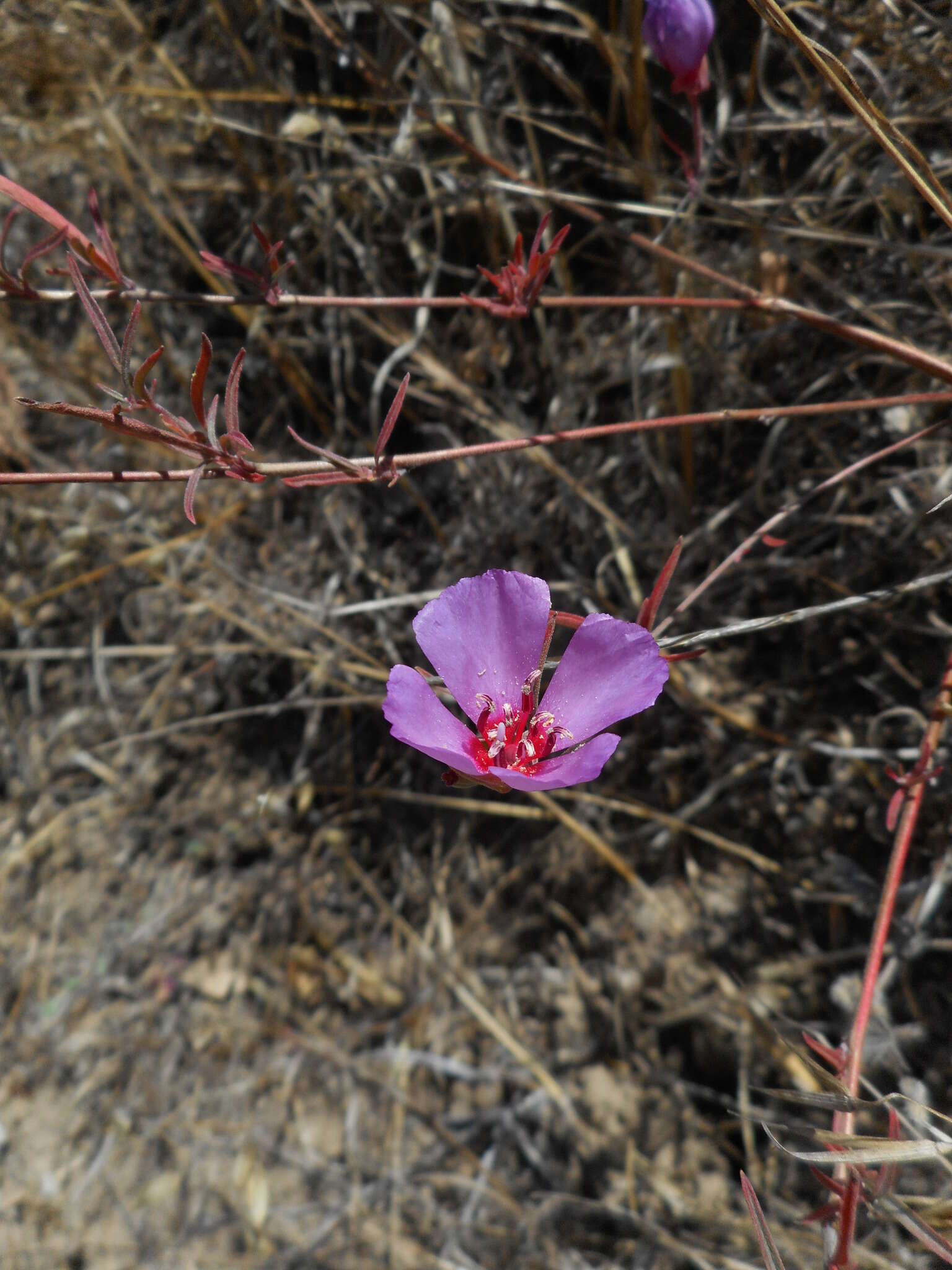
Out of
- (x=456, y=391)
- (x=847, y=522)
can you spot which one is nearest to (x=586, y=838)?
(x=847, y=522)

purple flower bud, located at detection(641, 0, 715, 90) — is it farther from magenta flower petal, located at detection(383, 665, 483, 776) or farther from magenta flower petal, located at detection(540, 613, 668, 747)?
magenta flower petal, located at detection(383, 665, 483, 776)

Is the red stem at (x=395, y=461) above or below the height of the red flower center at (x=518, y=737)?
above

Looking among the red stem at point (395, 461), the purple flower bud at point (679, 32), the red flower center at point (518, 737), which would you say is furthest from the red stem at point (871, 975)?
the purple flower bud at point (679, 32)

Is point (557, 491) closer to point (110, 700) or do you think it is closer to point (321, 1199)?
point (110, 700)

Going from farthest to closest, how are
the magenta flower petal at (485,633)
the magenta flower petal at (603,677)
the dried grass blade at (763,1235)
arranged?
the magenta flower petal at (485,633), the magenta flower petal at (603,677), the dried grass blade at (763,1235)

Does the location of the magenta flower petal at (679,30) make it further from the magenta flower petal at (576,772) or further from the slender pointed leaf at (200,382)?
the magenta flower petal at (576,772)

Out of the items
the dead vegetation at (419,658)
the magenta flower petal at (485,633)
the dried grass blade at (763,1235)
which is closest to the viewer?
the dried grass blade at (763,1235)

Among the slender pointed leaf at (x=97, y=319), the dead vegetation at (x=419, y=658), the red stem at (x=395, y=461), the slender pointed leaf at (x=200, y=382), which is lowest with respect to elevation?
the dead vegetation at (x=419, y=658)
